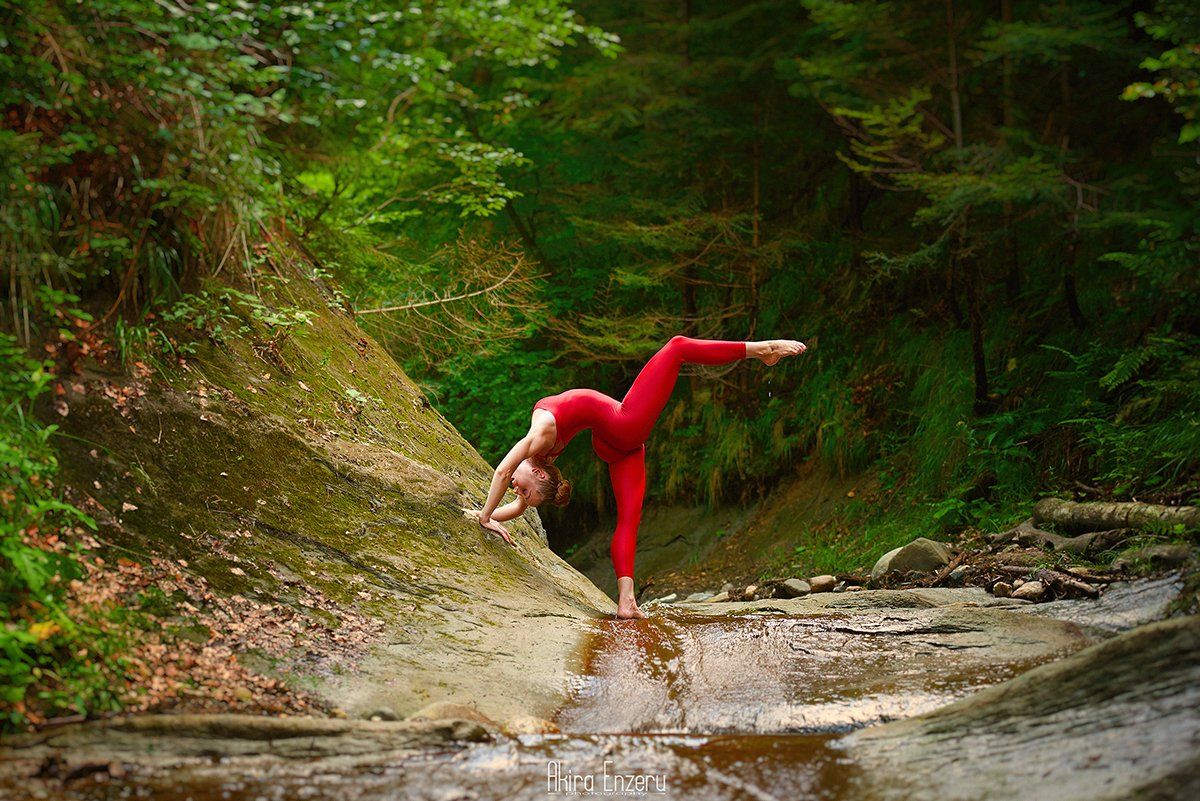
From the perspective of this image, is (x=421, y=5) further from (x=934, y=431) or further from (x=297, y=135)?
(x=934, y=431)

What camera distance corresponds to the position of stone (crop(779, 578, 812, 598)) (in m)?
6.73

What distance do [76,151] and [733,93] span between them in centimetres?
837

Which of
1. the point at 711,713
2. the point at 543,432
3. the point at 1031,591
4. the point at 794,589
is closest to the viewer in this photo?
the point at 711,713

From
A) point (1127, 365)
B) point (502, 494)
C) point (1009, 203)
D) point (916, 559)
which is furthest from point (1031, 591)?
point (1009, 203)

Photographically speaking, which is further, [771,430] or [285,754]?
[771,430]

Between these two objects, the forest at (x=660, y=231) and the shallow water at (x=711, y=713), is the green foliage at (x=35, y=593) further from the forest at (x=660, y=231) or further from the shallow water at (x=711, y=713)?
the shallow water at (x=711, y=713)

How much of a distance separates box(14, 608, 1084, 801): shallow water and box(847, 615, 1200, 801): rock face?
22 cm

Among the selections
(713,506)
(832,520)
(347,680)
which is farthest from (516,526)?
(713,506)

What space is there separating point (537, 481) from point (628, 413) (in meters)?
0.76

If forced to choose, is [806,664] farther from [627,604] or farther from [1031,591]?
[1031,591]

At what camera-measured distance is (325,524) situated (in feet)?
15.1

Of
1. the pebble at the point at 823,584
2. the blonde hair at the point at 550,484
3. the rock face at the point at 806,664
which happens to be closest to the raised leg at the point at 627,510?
the blonde hair at the point at 550,484

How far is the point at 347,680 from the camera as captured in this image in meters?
3.53

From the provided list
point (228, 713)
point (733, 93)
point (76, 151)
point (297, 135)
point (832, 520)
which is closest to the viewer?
point (228, 713)
